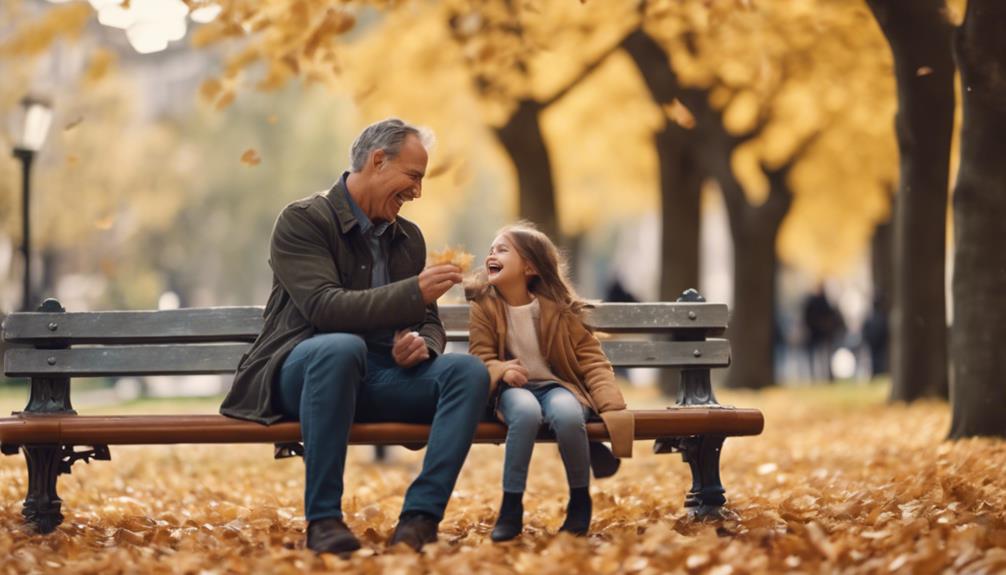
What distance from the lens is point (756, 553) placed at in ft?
16.3

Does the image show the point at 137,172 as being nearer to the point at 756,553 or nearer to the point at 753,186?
the point at 753,186

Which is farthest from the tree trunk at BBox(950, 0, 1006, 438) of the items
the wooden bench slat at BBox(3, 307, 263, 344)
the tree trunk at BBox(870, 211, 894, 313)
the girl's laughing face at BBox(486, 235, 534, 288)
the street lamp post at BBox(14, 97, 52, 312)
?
the tree trunk at BBox(870, 211, 894, 313)

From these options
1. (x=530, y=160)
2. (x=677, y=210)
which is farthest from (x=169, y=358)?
(x=677, y=210)

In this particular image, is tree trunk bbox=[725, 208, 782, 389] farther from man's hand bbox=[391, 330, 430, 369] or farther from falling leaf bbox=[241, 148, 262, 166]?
man's hand bbox=[391, 330, 430, 369]

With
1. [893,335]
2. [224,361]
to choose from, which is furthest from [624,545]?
[893,335]

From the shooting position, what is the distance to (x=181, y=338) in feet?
Result: 20.7

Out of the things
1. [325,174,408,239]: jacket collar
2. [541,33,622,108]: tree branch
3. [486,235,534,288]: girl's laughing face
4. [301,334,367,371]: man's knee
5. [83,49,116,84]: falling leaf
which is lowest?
[301,334,367,371]: man's knee

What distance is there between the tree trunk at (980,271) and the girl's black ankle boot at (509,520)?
4.38 meters

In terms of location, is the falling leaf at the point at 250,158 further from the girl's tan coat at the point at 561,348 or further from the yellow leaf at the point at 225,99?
the girl's tan coat at the point at 561,348

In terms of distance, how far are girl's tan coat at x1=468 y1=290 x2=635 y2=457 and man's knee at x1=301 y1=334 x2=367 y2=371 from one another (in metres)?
0.64

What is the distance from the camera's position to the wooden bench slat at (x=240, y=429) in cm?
545

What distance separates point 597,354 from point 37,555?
7.42 feet

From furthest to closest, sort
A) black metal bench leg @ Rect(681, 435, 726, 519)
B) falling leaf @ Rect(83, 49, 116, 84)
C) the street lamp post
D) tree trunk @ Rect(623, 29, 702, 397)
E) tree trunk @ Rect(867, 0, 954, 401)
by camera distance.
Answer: tree trunk @ Rect(623, 29, 702, 397)
the street lamp post
falling leaf @ Rect(83, 49, 116, 84)
tree trunk @ Rect(867, 0, 954, 401)
black metal bench leg @ Rect(681, 435, 726, 519)

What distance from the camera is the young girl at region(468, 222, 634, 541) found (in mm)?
5508
